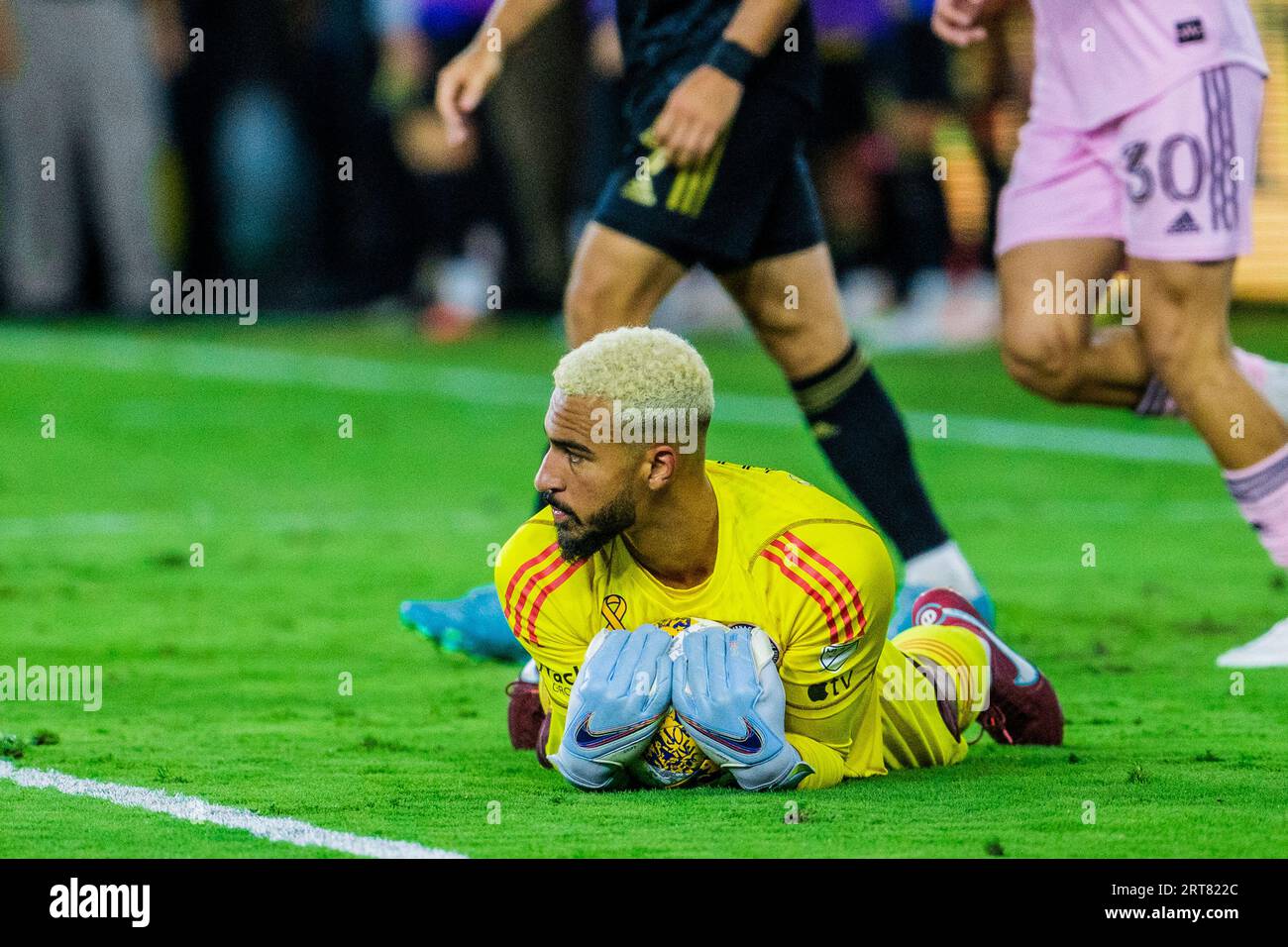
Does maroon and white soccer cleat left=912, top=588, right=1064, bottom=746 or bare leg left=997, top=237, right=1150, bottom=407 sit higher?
bare leg left=997, top=237, right=1150, bottom=407

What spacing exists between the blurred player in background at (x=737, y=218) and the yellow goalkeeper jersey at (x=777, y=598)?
4.02ft

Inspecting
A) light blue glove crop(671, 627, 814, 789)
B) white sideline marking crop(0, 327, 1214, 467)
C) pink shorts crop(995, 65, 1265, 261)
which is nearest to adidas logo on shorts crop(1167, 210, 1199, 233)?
pink shorts crop(995, 65, 1265, 261)

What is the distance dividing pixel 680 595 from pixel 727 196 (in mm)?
1721

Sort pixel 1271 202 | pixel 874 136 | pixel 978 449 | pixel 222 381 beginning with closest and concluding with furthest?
1. pixel 978 449
2. pixel 222 381
3. pixel 874 136
4. pixel 1271 202

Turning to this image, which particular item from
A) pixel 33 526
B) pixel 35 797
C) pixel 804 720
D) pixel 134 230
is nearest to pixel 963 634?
pixel 804 720

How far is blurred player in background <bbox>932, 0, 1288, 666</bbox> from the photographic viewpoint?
6.15 meters

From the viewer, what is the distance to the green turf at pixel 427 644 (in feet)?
14.9

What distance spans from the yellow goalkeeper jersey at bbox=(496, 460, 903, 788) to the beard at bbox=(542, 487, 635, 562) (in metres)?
0.13

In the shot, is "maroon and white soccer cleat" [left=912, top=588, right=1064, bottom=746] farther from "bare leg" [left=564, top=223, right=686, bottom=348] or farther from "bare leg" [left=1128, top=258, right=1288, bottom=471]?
"bare leg" [left=564, top=223, right=686, bottom=348]

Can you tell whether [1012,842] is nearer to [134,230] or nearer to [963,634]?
[963,634]

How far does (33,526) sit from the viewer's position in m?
8.98

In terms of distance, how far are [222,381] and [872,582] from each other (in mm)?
9805
